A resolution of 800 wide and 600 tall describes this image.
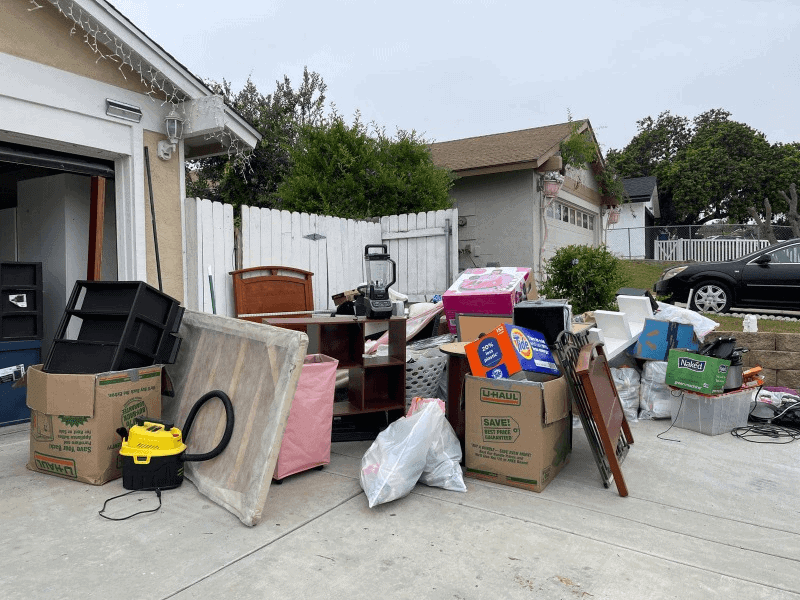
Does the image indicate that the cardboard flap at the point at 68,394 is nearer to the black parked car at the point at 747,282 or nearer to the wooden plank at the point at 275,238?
the wooden plank at the point at 275,238

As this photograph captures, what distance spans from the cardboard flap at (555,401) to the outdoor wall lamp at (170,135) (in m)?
4.38

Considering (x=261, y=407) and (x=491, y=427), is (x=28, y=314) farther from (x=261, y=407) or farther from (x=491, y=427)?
(x=491, y=427)

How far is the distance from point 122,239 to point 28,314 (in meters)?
1.05

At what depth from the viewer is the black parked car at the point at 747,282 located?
27.1ft

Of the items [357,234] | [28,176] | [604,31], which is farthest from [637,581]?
[604,31]

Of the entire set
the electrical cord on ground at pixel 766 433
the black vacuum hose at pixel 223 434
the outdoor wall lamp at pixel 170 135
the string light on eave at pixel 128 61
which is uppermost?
the string light on eave at pixel 128 61

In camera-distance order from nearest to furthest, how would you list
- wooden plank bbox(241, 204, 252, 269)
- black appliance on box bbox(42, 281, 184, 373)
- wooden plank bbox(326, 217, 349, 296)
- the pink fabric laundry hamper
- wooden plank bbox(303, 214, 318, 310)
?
the pink fabric laundry hamper < black appliance on box bbox(42, 281, 184, 373) < wooden plank bbox(241, 204, 252, 269) < wooden plank bbox(303, 214, 318, 310) < wooden plank bbox(326, 217, 349, 296)

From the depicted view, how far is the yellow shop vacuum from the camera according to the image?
3072 mm

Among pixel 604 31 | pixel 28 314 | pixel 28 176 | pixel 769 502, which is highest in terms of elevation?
pixel 604 31

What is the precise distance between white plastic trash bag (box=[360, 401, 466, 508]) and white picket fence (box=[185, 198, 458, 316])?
3069mm

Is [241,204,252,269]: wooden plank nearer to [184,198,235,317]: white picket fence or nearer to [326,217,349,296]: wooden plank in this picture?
[184,198,235,317]: white picket fence

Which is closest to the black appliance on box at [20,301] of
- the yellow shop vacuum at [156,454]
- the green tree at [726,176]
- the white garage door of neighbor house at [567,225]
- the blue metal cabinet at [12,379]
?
the blue metal cabinet at [12,379]

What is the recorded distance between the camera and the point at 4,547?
2.44m

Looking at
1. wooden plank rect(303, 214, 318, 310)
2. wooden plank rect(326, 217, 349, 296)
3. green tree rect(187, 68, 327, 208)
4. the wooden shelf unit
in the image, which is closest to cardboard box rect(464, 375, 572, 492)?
the wooden shelf unit
